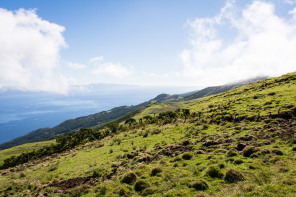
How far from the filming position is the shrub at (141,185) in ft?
38.5

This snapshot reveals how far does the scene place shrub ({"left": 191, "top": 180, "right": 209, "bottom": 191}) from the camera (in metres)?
10.2

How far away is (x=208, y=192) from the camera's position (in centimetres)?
966

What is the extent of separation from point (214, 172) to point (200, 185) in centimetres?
200

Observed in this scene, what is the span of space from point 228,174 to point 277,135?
37.4 feet

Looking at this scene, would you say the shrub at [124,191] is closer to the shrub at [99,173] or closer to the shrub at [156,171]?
the shrub at [156,171]

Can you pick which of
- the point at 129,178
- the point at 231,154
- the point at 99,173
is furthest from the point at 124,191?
the point at 231,154

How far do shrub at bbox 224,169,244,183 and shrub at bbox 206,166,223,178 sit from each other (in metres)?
0.71

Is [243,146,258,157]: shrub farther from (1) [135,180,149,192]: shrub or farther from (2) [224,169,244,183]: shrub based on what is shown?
(1) [135,180,149,192]: shrub

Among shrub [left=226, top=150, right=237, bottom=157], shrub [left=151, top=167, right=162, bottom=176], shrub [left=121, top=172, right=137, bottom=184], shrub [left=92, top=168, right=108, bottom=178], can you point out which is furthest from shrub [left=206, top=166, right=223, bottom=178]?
shrub [left=92, top=168, right=108, bottom=178]

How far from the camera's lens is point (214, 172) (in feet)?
38.0

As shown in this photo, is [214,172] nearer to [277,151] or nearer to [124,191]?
[277,151]

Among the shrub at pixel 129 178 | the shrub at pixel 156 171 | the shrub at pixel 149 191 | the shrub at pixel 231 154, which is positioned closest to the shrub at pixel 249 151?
the shrub at pixel 231 154

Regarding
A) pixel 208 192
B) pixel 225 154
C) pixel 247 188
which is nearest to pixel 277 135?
pixel 225 154

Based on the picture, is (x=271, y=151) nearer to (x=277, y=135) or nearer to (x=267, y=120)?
(x=277, y=135)
